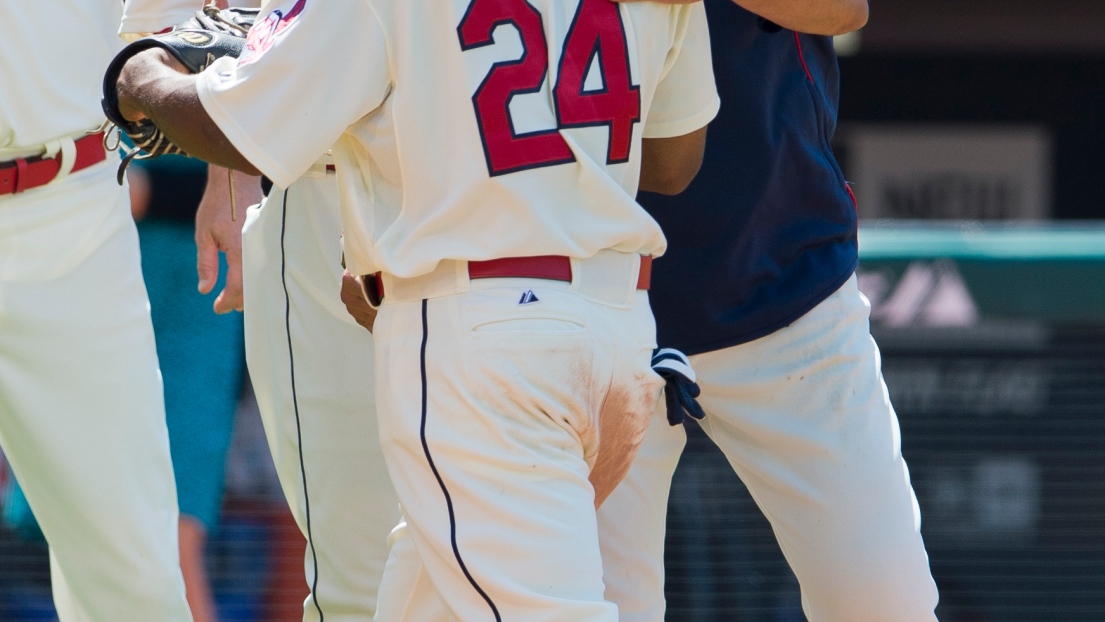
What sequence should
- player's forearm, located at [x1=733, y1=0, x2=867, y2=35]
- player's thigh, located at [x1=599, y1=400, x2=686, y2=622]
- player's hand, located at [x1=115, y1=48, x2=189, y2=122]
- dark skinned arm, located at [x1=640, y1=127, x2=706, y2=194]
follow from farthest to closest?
player's thigh, located at [x1=599, y1=400, x2=686, y2=622], dark skinned arm, located at [x1=640, y1=127, x2=706, y2=194], player's forearm, located at [x1=733, y1=0, x2=867, y2=35], player's hand, located at [x1=115, y1=48, x2=189, y2=122]

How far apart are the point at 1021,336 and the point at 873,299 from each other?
45cm

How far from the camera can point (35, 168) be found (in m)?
2.84

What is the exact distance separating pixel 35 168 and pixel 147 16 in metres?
0.38

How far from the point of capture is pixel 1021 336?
4.16 m

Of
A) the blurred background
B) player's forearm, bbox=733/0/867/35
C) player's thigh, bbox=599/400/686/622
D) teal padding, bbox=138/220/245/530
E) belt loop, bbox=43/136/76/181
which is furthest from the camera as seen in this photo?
the blurred background

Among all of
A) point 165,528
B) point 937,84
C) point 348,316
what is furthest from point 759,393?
point 937,84

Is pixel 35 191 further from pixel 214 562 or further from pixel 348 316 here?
pixel 214 562

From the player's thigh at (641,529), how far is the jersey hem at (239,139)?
3.25 feet

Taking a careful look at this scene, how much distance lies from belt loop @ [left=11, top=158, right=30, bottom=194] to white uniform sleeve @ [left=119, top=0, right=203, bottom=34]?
0.33m

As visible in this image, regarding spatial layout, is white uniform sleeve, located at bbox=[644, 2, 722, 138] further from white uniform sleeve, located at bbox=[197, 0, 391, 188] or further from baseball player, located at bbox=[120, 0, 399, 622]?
baseball player, located at bbox=[120, 0, 399, 622]

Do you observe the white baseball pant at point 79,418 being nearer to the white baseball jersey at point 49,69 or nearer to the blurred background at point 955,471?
the white baseball jersey at point 49,69

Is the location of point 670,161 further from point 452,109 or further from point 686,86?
point 452,109

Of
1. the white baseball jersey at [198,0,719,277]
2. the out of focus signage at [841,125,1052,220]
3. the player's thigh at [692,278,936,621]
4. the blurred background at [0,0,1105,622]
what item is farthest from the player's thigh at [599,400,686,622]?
the out of focus signage at [841,125,1052,220]

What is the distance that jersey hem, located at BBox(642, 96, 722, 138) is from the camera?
2.24 m
